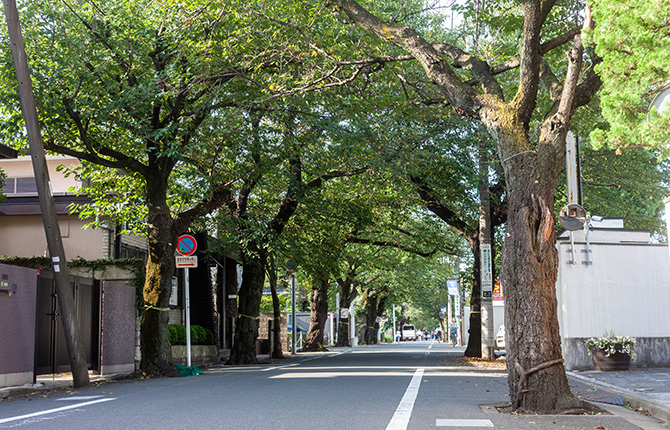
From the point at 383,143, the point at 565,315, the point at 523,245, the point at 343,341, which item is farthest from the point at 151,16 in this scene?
the point at 343,341

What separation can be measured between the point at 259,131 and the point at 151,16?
349 cm

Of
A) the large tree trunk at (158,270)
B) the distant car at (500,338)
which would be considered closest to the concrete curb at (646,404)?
the large tree trunk at (158,270)

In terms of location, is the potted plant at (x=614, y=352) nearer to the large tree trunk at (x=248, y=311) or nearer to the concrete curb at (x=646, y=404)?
the concrete curb at (x=646, y=404)

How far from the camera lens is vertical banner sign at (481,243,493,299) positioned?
2345 cm

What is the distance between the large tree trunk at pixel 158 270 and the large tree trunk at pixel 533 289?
9.77 meters

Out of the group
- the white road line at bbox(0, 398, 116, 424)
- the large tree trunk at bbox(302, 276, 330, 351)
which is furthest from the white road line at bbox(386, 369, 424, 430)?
the large tree trunk at bbox(302, 276, 330, 351)

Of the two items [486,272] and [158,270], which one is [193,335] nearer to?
[158,270]

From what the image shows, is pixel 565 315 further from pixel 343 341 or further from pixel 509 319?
pixel 343 341

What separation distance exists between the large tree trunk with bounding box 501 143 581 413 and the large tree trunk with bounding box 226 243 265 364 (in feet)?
47.3

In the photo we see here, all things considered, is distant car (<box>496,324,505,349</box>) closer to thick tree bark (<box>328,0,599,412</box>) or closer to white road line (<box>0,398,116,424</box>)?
thick tree bark (<box>328,0,599,412</box>)

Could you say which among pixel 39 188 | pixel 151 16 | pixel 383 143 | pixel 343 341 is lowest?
pixel 343 341

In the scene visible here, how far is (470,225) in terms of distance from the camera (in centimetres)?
2597

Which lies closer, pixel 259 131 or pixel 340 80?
pixel 340 80

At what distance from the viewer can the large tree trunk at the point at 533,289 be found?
8.76m
